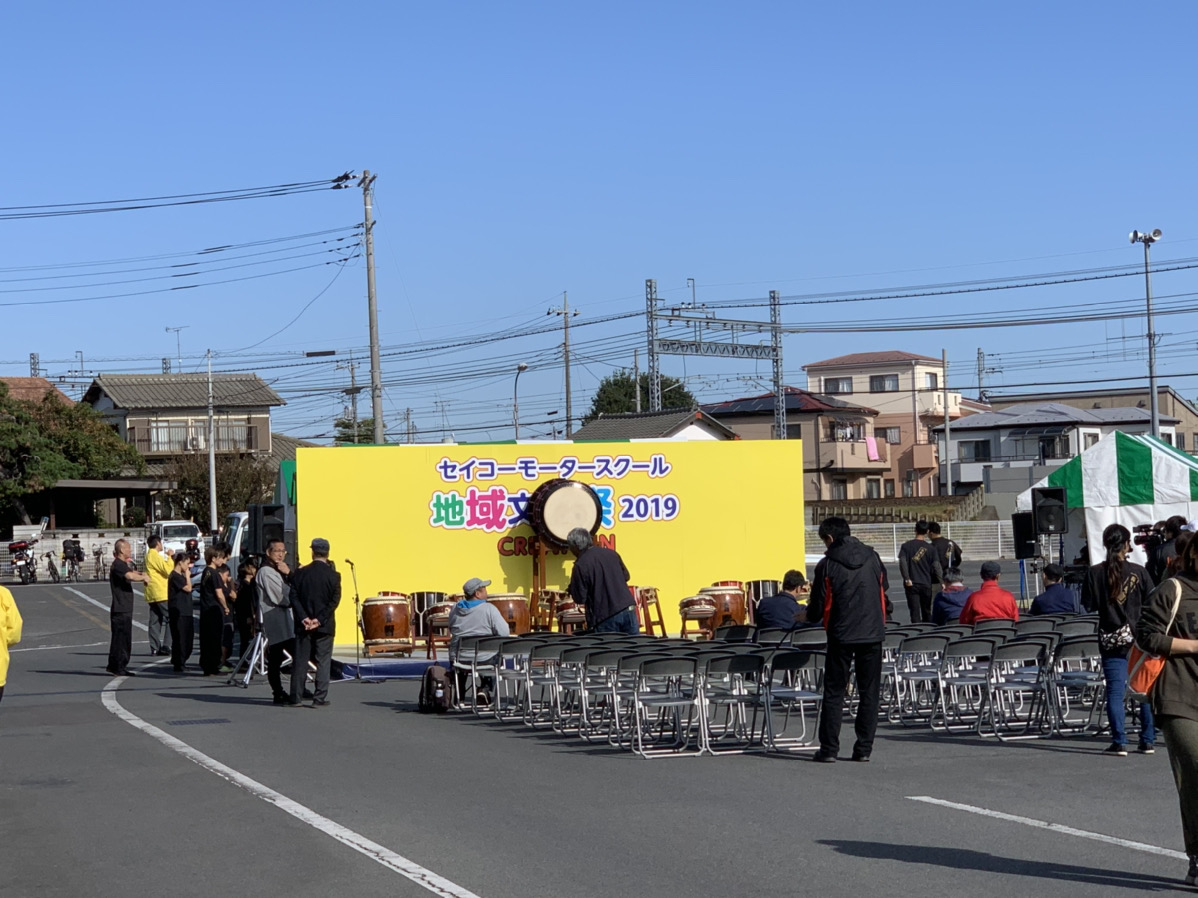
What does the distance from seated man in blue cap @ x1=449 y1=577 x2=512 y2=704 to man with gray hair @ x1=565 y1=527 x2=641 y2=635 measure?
0.92 m

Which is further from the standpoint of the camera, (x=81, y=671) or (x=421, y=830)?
(x=81, y=671)

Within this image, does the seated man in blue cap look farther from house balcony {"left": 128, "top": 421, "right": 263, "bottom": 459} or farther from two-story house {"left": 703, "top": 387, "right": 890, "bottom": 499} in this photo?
house balcony {"left": 128, "top": 421, "right": 263, "bottom": 459}

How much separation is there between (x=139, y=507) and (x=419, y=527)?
2060 inches

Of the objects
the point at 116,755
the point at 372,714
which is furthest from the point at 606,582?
the point at 116,755

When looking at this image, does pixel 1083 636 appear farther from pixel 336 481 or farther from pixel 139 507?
pixel 139 507

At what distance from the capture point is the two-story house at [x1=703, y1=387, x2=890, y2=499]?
235 ft

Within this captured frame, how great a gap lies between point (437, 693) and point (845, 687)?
5248mm

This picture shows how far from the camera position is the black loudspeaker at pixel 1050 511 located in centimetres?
2255

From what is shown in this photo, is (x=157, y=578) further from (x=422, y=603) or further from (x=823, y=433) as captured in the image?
(x=823, y=433)

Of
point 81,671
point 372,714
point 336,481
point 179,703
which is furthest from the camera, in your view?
point 336,481

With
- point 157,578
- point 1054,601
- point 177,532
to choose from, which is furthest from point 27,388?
point 1054,601

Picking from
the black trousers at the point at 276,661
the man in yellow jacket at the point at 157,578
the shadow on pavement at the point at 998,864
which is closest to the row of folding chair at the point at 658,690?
the black trousers at the point at 276,661

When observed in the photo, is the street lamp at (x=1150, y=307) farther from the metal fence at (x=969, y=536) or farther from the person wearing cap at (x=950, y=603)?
the person wearing cap at (x=950, y=603)

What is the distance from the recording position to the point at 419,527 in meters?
23.2
